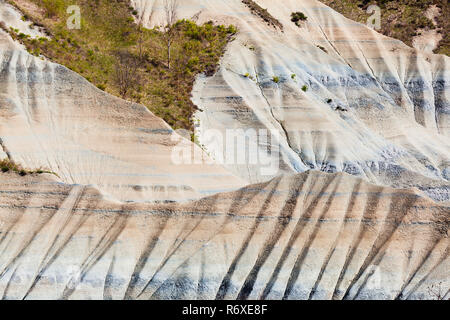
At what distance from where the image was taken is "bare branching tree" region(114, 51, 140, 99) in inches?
1913

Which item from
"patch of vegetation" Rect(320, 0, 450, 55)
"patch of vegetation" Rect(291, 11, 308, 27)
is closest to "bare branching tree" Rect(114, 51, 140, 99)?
"patch of vegetation" Rect(291, 11, 308, 27)

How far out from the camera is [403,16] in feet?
225

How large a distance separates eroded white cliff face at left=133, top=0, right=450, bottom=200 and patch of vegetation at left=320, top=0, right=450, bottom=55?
12.6 feet

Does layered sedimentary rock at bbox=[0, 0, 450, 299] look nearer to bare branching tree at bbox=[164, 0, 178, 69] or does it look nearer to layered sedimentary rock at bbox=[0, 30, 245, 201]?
layered sedimentary rock at bbox=[0, 30, 245, 201]

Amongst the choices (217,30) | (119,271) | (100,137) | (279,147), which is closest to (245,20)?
(217,30)

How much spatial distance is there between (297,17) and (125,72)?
19.5 metres

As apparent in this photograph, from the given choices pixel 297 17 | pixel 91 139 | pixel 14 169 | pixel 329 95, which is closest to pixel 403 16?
pixel 297 17

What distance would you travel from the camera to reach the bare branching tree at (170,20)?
53644mm

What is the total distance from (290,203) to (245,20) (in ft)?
78.5

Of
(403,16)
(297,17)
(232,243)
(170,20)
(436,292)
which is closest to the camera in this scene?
(436,292)

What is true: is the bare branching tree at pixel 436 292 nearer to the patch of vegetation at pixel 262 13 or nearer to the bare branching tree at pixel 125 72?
the bare branching tree at pixel 125 72

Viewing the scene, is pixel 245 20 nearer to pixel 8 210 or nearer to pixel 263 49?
pixel 263 49

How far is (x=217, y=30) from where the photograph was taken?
55.5 metres

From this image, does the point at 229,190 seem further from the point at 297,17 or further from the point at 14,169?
the point at 297,17
